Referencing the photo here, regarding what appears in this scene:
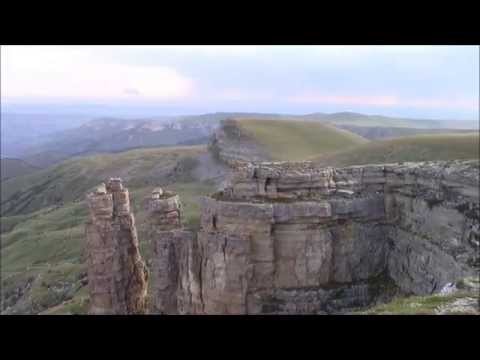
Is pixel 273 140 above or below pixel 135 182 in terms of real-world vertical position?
above

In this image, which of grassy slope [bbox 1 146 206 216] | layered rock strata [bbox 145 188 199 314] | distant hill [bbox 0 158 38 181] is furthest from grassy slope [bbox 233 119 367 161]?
distant hill [bbox 0 158 38 181]

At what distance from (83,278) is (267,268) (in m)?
29.8

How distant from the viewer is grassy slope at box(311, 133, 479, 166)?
6956cm

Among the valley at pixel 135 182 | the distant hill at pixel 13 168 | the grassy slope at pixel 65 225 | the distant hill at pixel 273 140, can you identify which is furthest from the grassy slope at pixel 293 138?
the distant hill at pixel 13 168

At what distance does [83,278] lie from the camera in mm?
50938

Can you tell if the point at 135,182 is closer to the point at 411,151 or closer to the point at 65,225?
the point at 65,225

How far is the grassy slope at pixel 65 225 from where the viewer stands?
50300mm

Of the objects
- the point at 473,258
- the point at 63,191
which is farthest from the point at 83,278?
the point at 63,191

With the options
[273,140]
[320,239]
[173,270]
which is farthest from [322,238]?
[273,140]

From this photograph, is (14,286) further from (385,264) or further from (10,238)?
(385,264)

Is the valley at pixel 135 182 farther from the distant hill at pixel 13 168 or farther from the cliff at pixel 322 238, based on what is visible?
the distant hill at pixel 13 168

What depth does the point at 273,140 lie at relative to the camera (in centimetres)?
10656

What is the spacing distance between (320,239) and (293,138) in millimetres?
86696

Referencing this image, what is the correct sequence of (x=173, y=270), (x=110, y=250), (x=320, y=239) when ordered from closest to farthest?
(x=320, y=239) → (x=173, y=270) → (x=110, y=250)
